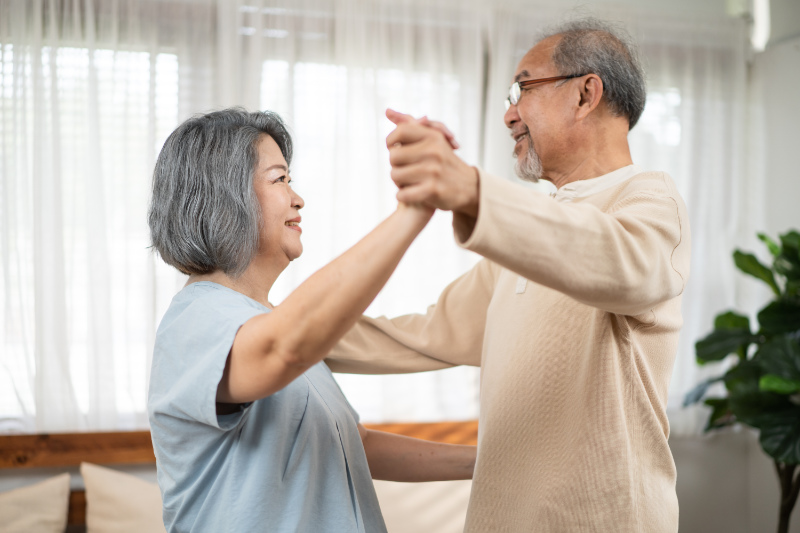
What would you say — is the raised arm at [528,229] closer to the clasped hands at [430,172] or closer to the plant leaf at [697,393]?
the clasped hands at [430,172]

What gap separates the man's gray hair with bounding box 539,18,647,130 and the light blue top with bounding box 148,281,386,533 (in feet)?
2.80

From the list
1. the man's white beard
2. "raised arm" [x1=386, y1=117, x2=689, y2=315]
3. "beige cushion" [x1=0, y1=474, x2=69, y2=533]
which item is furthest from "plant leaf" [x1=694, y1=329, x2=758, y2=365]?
"beige cushion" [x1=0, y1=474, x2=69, y2=533]

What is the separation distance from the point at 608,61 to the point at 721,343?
211 cm

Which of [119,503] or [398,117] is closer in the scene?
[398,117]

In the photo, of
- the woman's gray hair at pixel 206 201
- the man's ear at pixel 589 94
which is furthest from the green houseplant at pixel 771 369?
the woman's gray hair at pixel 206 201

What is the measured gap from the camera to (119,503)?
251cm

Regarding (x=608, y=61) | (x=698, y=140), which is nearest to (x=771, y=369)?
(x=698, y=140)

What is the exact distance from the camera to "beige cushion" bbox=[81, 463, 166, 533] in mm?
2484

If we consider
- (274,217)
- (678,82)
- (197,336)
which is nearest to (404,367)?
(274,217)

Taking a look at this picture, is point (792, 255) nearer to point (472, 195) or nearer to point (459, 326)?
point (459, 326)

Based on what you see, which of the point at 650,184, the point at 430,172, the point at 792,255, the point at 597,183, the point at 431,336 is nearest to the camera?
the point at 430,172

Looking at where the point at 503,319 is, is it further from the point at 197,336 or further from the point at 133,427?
the point at 133,427

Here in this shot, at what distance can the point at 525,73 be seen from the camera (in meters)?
1.46

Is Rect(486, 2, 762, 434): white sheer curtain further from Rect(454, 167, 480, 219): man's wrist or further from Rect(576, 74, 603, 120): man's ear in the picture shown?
Rect(454, 167, 480, 219): man's wrist
